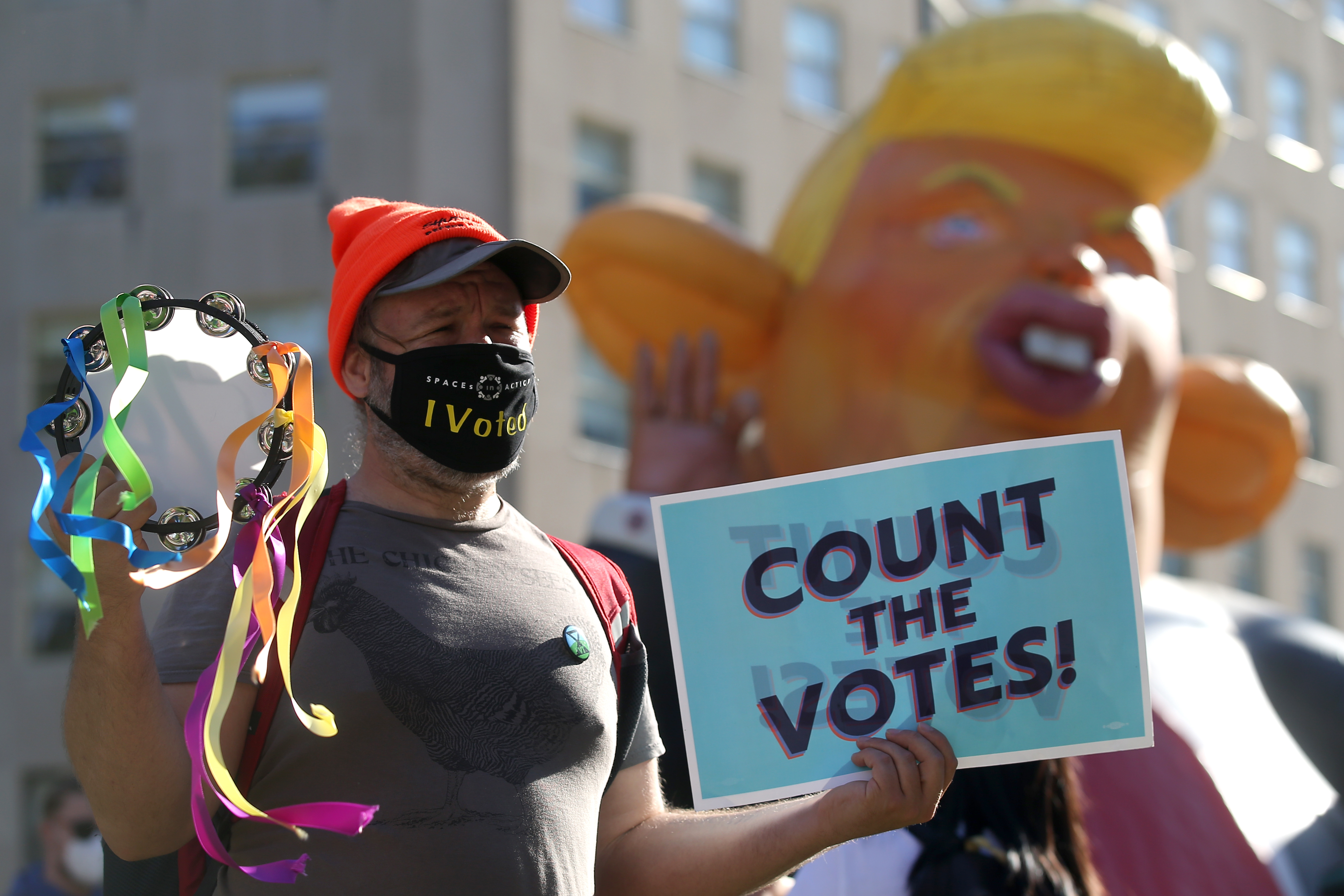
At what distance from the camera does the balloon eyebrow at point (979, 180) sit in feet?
18.7

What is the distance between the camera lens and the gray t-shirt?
1955 millimetres

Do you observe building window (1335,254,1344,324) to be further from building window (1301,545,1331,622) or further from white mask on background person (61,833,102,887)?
white mask on background person (61,833,102,887)

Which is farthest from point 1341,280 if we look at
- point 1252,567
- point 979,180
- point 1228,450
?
point 979,180

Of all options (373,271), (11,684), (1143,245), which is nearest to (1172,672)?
(1143,245)

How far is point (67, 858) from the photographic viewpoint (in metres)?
7.64

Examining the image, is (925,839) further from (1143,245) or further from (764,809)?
(1143,245)

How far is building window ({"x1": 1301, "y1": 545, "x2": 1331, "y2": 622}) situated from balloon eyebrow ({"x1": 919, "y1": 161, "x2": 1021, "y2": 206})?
16.3m

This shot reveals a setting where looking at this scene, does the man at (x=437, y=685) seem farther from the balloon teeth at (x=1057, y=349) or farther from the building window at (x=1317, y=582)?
the building window at (x=1317, y=582)

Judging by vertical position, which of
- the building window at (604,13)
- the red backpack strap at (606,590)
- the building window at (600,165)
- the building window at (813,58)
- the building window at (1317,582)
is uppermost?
the red backpack strap at (606,590)

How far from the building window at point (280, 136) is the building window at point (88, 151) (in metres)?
1.10

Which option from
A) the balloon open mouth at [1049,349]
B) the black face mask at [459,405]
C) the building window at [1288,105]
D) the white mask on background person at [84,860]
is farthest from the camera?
the building window at [1288,105]

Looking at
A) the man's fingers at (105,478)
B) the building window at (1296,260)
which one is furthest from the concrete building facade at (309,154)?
the man's fingers at (105,478)

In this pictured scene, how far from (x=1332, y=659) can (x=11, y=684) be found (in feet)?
36.7

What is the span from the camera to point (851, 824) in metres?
2.08
